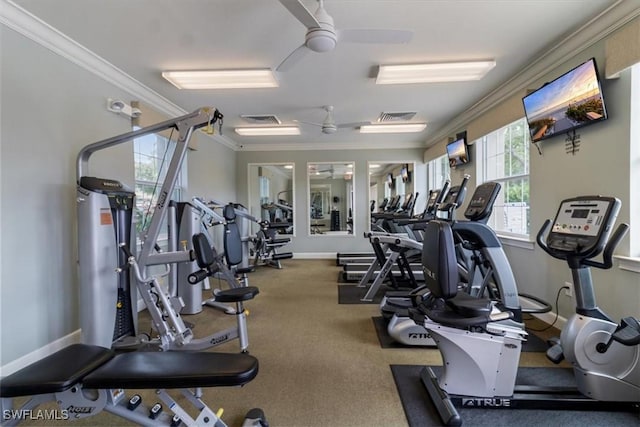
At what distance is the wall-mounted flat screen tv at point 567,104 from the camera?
2316 mm

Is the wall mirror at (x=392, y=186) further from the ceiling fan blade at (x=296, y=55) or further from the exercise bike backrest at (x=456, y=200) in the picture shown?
the ceiling fan blade at (x=296, y=55)

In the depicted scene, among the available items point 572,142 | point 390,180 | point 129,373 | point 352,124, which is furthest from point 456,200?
point 390,180

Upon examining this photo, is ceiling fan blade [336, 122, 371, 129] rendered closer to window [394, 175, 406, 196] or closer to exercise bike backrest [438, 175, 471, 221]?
exercise bike backrest [438, 175, 471, 221]

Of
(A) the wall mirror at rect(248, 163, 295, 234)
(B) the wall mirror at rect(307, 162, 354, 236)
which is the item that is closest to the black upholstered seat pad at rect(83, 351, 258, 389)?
(A) the wall mirror at rect(248, 163, 295, 234)

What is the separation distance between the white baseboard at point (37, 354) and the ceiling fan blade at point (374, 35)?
10.8ft

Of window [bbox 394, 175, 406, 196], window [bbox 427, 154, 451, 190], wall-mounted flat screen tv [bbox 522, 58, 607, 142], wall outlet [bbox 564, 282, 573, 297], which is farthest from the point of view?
window [bbox 394, 175, 406, 196]

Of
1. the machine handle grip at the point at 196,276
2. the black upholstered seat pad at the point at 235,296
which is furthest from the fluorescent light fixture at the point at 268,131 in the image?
the black upholstered seat pad at the point at 235,296

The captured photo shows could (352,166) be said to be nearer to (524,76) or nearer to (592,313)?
(524,76)

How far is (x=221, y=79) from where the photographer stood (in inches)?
131

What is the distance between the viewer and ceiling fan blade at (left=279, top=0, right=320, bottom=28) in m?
1.68

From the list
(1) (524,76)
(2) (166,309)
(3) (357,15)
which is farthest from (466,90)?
(2) (166,309)

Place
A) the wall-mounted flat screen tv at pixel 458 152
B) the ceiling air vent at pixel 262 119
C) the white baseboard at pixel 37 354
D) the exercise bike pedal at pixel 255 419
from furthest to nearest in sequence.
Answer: the ceiling air vent at pixel 262 119, the wall-mounted flat screen tv at pixel 458 152, the white baseboard at pixel 37 354, the exercise bike pedal at pixel 255 419

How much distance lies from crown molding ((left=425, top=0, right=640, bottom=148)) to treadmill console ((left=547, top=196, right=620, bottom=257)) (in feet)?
4.71

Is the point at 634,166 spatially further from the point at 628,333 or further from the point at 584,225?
the point at 628,333
